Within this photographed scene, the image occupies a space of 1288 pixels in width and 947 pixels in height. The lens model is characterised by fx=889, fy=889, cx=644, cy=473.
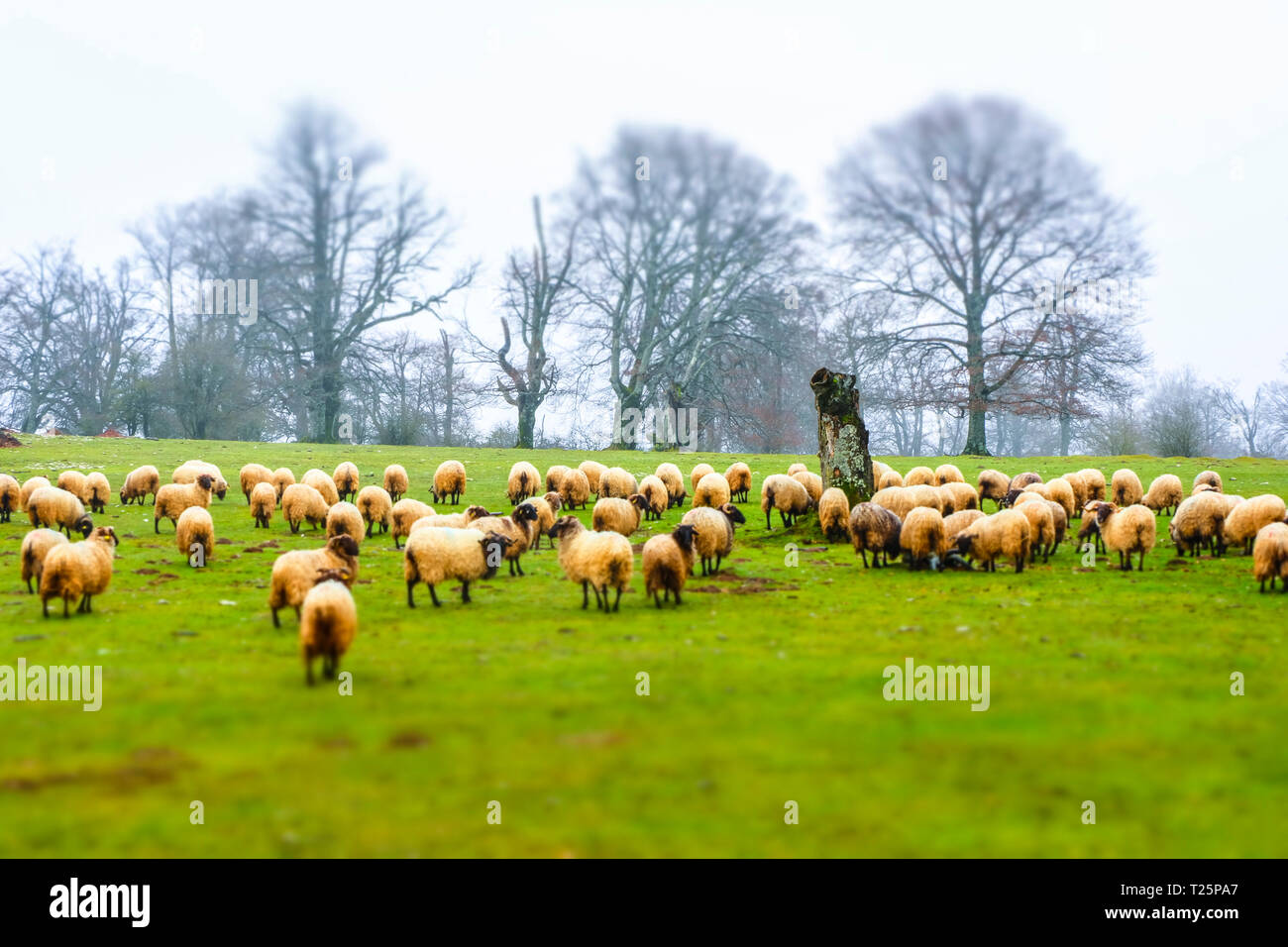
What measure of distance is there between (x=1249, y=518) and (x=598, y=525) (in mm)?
12118

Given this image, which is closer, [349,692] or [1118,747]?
[1118,747]

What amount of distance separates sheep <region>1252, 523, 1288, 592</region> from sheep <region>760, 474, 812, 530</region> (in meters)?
9.40

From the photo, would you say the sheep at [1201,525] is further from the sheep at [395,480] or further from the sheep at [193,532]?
the sheep at [395,480]

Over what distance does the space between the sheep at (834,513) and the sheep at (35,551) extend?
1364cm

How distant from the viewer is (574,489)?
77.3ft

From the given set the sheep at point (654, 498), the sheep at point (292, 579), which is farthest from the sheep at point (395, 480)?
the sheep at point (292, 579)

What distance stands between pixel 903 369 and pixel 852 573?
31.9 meters

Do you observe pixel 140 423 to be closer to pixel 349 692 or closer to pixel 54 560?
pixel 54 560

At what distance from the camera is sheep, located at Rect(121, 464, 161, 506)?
76.3 feet

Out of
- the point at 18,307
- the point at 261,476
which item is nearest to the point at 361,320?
the point at 18,307

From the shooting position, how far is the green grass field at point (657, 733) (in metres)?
5.23

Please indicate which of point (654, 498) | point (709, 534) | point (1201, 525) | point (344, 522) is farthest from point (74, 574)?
point (1201, 525)

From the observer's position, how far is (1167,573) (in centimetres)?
1538

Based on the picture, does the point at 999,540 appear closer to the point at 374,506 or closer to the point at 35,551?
the point at 374,506
